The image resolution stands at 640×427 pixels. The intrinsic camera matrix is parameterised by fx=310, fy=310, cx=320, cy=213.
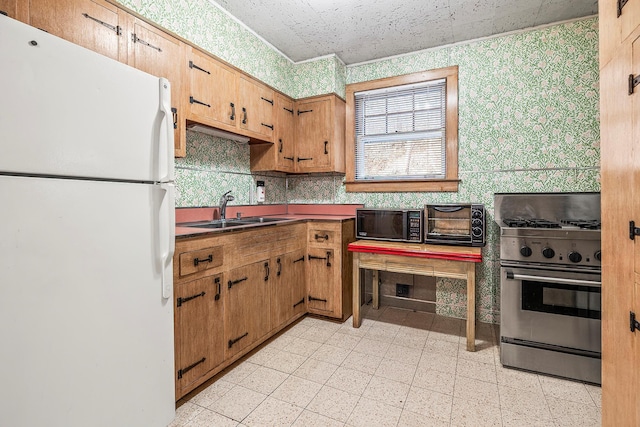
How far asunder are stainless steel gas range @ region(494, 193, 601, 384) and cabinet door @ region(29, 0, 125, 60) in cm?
273

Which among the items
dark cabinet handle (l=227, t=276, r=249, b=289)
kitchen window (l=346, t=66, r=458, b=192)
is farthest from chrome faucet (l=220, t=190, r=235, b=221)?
kitchen window (l=346, t=66, r=458, b=192)

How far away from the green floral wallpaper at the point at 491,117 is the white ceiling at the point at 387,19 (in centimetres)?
12

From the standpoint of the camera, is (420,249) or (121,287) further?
(420,249)

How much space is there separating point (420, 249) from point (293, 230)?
43.7 inches

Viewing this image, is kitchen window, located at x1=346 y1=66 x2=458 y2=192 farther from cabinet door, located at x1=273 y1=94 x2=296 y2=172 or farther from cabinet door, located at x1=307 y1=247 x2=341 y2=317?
cabinet door, located at x1=307 y1=247 x2=341 y2=317

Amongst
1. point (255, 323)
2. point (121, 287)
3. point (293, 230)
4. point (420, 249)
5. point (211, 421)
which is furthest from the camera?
point (293, 230)

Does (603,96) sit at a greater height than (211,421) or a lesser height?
greater

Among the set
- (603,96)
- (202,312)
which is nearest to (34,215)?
(202,312)

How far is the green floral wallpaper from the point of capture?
2.61 meters

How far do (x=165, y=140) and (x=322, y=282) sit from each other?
6.52 ft

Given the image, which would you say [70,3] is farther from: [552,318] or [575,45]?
[575,45]

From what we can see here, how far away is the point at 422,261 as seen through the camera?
2559 mm

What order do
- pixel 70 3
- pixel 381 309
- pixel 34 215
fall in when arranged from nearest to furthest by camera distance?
1. pixel 34 215
2. pixel 70 3
3. pixel 381 309

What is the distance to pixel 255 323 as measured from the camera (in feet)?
7.74
